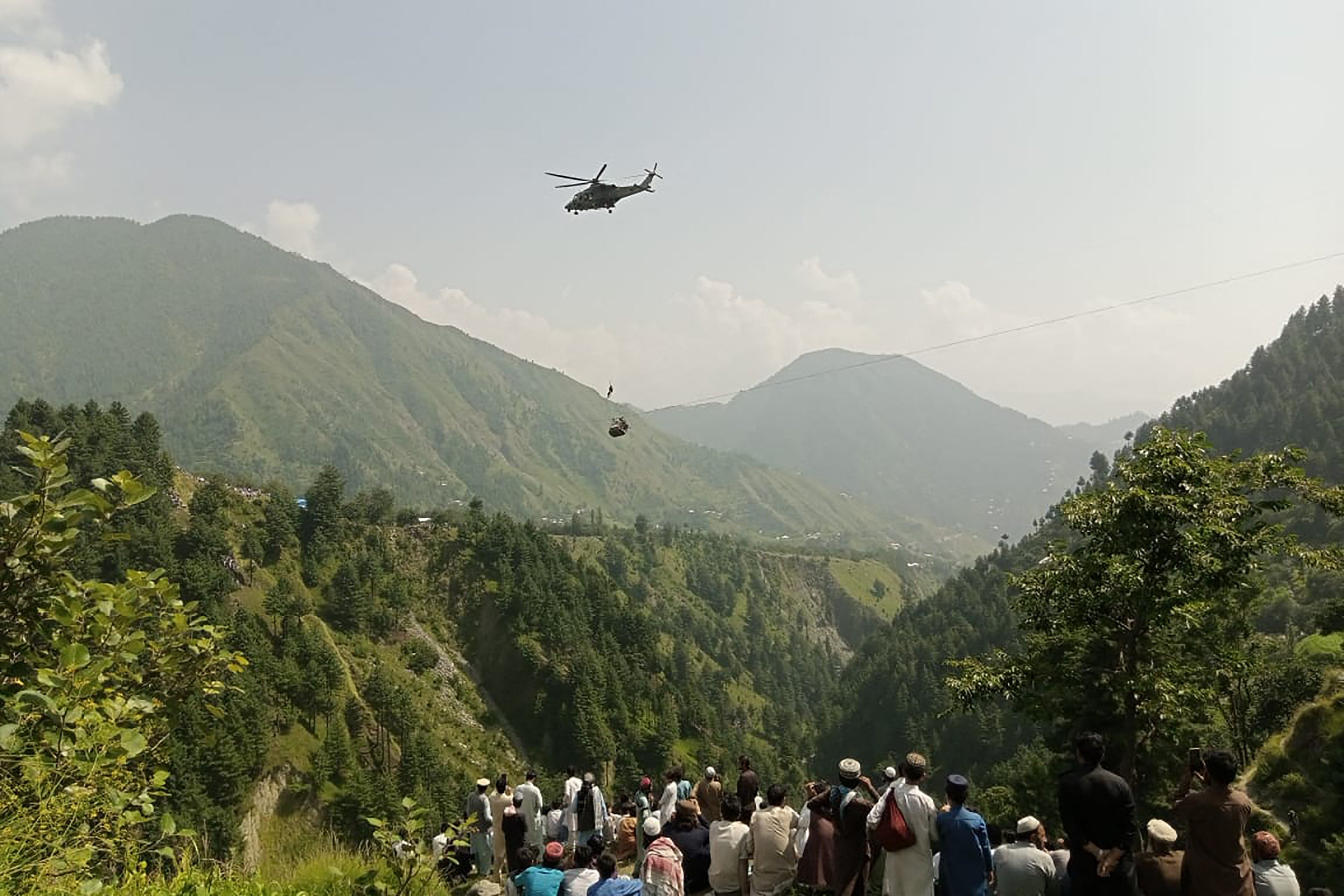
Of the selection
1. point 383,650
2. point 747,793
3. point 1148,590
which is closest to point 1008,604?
point 383,650

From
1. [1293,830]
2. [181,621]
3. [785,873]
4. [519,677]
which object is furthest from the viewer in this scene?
[519,677]

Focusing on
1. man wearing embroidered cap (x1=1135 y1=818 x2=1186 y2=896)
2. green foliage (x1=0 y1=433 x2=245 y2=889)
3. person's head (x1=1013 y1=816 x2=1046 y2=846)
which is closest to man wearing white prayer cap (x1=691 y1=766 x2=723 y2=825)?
person's head (x1=1013 y1=816 x2=1046 y2=846)

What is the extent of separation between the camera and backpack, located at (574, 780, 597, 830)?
1441 centimetres

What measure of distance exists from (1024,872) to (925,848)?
44.3 inches

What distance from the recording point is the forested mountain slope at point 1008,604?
337ft

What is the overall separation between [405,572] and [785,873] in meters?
106

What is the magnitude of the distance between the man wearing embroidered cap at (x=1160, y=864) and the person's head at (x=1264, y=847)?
0.73 m

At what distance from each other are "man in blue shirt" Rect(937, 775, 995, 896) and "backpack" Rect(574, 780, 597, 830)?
825cm

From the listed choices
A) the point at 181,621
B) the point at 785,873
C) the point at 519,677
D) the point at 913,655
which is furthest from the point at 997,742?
the point at 181,621

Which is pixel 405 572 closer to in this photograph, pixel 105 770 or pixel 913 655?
pixel 913 655

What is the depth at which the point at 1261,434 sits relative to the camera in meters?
142

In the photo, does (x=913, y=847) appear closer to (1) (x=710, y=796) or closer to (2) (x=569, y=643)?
(1) (x=710, y=796)

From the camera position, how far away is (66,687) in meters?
4.30

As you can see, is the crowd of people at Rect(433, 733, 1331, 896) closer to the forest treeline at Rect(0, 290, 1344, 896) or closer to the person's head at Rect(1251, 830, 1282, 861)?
the person's head at Rect(1251, 830, 1282, 861)
